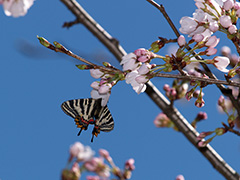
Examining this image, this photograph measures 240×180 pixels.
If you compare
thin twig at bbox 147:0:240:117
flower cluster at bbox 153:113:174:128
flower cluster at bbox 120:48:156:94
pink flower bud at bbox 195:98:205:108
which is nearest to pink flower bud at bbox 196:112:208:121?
flower cluster at bbox 153:113:174:128

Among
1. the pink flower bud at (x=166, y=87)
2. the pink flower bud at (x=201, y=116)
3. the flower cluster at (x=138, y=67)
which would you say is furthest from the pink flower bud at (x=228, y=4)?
the pink flower bud at (x=201, y=116)

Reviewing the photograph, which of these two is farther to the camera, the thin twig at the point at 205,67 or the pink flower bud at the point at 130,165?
the pink flower bud at the point at 130,165

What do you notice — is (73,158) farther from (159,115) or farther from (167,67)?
(159,115)

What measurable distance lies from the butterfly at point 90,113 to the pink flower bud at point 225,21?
128 cm

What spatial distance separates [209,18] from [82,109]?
4.53 feet

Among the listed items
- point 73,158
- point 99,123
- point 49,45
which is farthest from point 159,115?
point 49,45

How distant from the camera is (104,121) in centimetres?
341

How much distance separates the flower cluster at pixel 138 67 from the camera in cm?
261

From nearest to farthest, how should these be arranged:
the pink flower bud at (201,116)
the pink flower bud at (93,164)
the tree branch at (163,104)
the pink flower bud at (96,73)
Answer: the pink flower bud at (96,73) < the pink flower bud at (93,164) < the tree branch at (163,104) < the pink flower bud at (201,116)

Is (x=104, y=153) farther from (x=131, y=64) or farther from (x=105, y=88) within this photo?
(x=131, y=64)

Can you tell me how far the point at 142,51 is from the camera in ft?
8.63

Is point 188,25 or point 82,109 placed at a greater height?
point 82,109

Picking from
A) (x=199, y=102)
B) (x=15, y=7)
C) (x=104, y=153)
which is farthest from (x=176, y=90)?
(x=15, y=7)

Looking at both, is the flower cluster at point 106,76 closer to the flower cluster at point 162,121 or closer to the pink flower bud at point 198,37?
the pink flower bud at point 198,37
